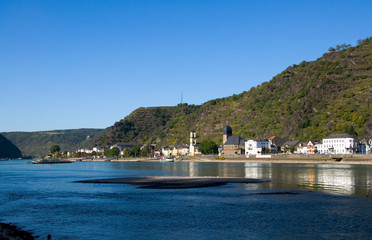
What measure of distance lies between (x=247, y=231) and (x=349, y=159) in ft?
329

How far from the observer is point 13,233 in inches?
969

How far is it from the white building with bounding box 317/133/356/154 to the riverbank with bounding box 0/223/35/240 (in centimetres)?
12025

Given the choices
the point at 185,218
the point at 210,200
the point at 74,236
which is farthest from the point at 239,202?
the point at 74,236

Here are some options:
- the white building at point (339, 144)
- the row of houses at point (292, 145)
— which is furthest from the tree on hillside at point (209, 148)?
the white building at point (339, 144)

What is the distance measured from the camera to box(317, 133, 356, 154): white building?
12938cm

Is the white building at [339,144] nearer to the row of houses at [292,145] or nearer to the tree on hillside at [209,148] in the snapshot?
the row of houses at [292,145]

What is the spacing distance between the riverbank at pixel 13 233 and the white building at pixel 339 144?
12025 cm

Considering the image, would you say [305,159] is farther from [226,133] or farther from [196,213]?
[196,213]

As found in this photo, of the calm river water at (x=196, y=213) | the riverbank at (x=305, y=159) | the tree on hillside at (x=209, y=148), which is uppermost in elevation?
the tree on hillside at (x=209, y=148)

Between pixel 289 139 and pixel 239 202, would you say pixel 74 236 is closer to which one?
pixel 239 202

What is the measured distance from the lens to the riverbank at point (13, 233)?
77.0ft

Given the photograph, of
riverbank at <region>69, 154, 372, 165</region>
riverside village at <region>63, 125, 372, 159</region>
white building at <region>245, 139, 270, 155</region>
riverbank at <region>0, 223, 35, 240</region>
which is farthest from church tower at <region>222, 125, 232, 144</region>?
riverbank at <region>0, 223, 35, 240</region>

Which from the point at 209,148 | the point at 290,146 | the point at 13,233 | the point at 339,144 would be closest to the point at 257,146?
Result: the point at 290,146

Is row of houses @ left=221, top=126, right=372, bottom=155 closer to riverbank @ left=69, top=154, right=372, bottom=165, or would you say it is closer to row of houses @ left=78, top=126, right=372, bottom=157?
row of houses @ left=78, top=126, right=372, bottom=157
